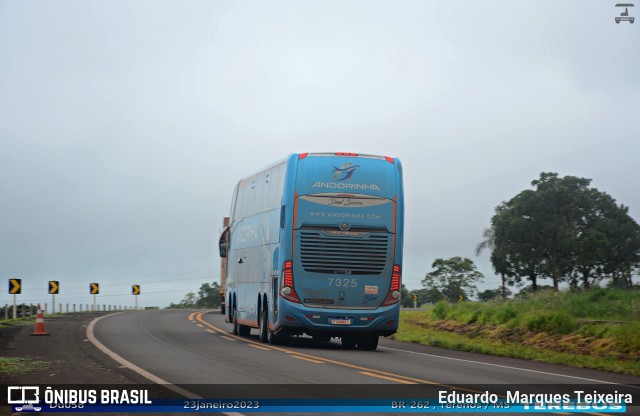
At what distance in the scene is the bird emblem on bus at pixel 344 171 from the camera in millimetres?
22312

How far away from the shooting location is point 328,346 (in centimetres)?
2448

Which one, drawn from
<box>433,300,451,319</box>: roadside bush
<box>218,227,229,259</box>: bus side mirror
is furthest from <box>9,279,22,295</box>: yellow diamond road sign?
<box>433,300,451,319</box>: roadside bush

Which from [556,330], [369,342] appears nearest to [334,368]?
[369,342]

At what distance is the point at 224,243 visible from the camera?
107 feet

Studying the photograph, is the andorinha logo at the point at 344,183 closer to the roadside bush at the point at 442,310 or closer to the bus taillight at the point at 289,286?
the bus taillight at the point at 289,286

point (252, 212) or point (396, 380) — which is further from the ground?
point (252, 212)

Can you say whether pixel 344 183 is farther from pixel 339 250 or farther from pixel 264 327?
pixel 264 327

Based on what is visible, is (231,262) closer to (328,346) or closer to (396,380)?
(328,346)

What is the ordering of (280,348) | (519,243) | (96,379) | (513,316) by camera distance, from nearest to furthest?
(96,379) < (280,348) < (513,316) < (519,243)

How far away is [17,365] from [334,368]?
5.61m

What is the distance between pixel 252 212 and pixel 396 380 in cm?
1324

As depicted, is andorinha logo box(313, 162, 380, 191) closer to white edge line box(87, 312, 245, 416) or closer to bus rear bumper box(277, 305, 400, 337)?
bus rear bumper box(277, 305, 400, 337)

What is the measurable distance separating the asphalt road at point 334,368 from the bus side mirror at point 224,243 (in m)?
7.62

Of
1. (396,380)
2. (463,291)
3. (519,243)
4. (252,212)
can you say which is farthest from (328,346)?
(463,291)
